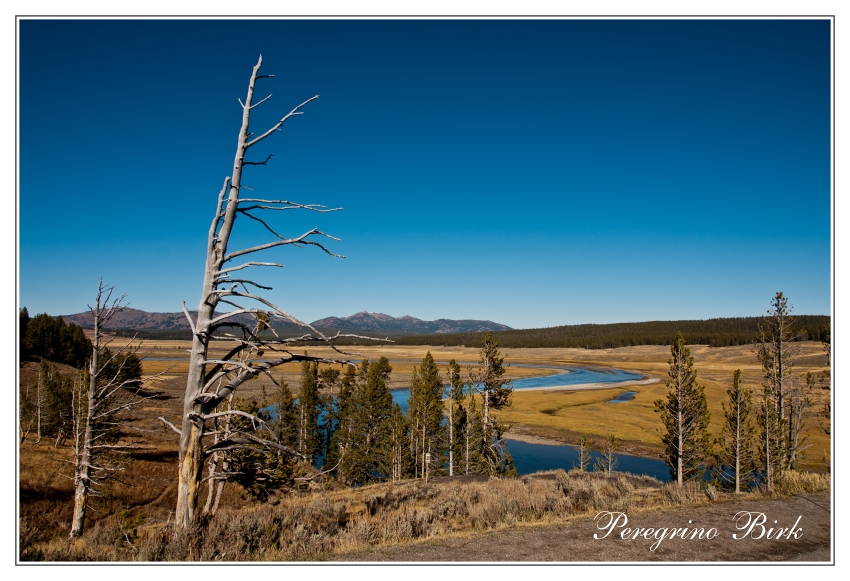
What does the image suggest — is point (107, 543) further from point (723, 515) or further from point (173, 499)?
point (173, 499)

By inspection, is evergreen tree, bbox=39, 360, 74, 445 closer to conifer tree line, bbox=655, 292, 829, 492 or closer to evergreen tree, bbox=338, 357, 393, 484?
evergreen tree, bbox=338, 357, 393, 484

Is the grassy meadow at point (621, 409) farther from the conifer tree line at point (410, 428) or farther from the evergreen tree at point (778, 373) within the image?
the evergreen tree at point (778, 373)

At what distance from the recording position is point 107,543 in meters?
7.44

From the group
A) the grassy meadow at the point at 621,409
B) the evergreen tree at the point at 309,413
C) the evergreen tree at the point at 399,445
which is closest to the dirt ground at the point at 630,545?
the grassy meadow at the point at 621,409

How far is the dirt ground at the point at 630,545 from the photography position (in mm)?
7301

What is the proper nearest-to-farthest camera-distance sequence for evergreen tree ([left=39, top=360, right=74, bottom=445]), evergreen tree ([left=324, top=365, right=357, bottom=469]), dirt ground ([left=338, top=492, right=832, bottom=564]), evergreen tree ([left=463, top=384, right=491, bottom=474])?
dirt ground ([left=338, top=492, right=832, bottom=564]) → evergreen tree ([left=463, top=384, right=491, bottom=474]) → evergreen tree ([left=39, top=360, right=74, bottom=445]) → evergreen tree ([left=324, top=365, right=357, bottom=469])

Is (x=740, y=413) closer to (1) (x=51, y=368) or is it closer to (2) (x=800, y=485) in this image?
(2) (x=800, y=485)

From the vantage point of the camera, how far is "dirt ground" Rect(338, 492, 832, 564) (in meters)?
7.30

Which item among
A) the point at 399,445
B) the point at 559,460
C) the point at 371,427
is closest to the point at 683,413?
the point at 559,460

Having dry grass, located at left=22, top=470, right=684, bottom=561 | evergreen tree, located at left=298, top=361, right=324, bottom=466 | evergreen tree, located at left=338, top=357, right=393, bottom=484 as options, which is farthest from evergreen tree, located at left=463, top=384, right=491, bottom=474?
dry grass, located at left=22, top=470, right=684, bottom=561

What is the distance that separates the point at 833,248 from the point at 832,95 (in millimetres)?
2498

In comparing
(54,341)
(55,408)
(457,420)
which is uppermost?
(54,341)

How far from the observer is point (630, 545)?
25.6 feet
